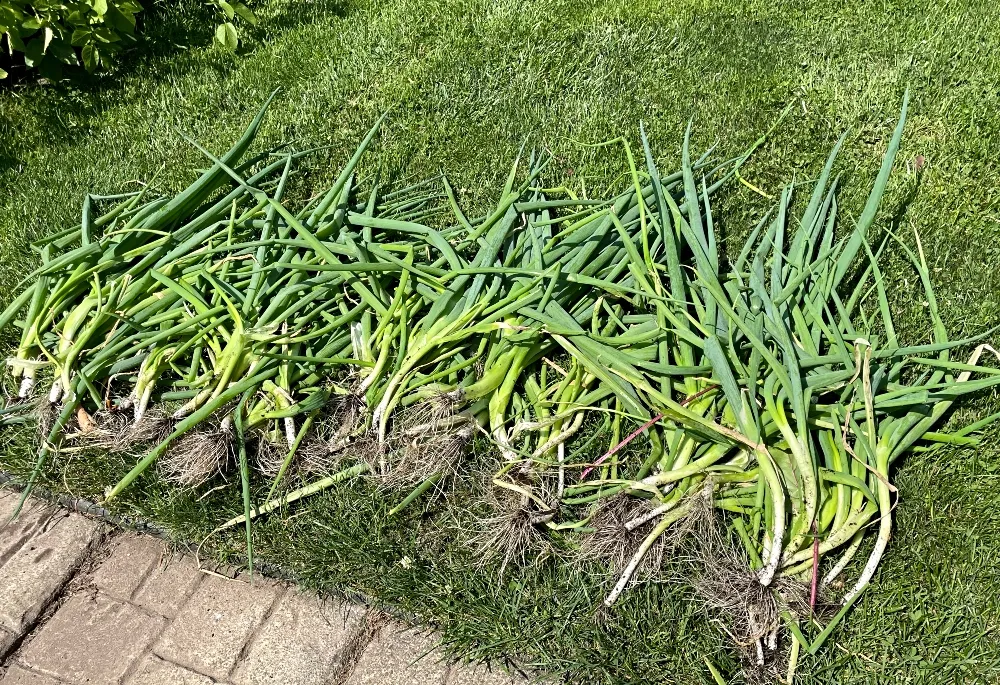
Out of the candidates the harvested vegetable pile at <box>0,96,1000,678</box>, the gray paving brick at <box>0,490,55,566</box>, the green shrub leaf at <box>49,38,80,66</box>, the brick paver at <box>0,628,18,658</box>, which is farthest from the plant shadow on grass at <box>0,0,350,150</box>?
the brick paver at <box>0,628,18,658</box>

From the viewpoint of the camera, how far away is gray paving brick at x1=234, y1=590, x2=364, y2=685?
6.02 feet

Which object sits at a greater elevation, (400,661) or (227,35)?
(227,35)

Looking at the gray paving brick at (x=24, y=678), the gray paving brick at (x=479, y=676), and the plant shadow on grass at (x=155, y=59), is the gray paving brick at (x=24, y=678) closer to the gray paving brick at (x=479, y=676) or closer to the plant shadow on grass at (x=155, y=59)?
the gray paving brick at (x=479, y=676)

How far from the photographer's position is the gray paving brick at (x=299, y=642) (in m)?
1.83

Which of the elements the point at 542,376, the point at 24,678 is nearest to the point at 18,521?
the point at 24,678

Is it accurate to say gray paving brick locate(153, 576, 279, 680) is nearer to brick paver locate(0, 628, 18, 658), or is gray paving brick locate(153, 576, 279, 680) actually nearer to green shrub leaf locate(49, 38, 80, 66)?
brick paver locate(0, 628, 18, 658)

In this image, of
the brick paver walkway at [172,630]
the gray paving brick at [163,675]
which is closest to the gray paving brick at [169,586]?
the brick paver walkway at [172,630]

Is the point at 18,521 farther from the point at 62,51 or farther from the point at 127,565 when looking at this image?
the point at 62,51

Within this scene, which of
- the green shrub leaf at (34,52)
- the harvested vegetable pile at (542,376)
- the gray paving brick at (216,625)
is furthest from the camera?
the green shrub leaf at (34,52)

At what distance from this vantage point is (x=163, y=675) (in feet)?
6.04

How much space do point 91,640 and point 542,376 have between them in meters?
1.29

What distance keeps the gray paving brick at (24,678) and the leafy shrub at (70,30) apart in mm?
2298

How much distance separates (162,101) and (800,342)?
107 inches

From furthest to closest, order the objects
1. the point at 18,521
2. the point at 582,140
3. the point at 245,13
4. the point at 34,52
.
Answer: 1. the point at 245,13
2. the point at 34,52
3. the point at 582,140
4. the point at 18,521
